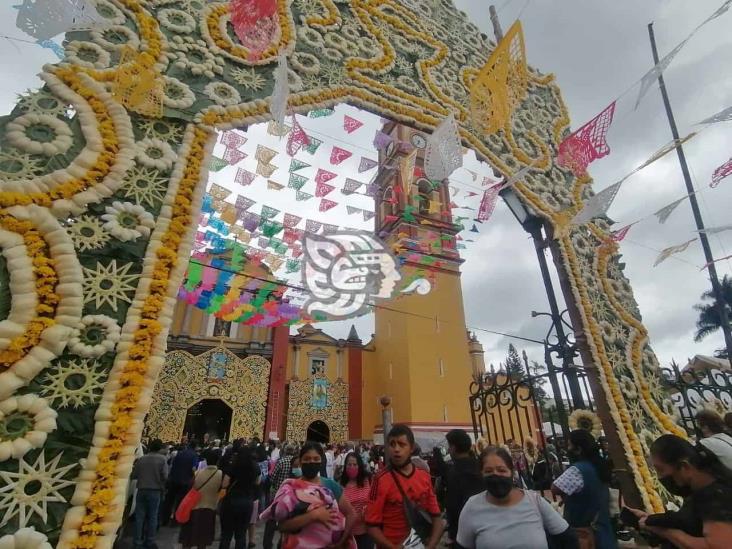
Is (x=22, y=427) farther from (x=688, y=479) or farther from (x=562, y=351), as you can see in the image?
(x=562, y=351)

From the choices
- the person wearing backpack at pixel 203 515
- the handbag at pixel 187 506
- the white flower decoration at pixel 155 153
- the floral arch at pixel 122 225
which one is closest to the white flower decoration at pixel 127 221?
the floral arch at pixel 122 225

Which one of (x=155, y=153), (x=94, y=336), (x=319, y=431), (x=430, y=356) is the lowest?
(x=94, y=336)

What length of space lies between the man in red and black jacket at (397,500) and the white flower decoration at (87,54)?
2777mm

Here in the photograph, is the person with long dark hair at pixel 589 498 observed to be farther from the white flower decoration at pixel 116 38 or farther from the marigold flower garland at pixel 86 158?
the white flower decoration at pixel 116 38

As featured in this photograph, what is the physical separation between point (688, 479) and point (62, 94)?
3539mm

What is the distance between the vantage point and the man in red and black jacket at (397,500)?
6.70 feet

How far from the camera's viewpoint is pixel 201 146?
247 centimetres

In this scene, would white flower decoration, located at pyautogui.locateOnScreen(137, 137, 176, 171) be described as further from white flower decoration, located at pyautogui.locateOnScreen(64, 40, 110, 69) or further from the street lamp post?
the street lamp post

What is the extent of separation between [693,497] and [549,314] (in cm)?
280

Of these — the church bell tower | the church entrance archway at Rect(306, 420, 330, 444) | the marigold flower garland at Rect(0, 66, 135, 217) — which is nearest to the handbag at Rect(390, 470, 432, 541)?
the marigold flower garland at Rect(0, 66, 135, 217)

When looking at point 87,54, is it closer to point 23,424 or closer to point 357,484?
point 23,424

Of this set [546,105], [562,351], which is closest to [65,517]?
[562,351]

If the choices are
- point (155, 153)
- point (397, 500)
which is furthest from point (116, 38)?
point (397, 500)

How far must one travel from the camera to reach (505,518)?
5.59 feet
